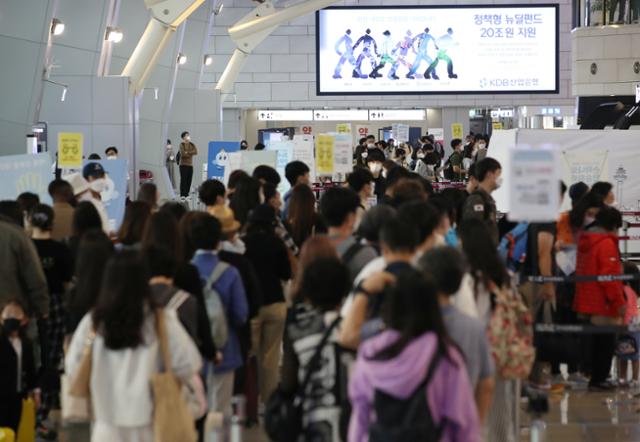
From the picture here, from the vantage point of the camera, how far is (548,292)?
9539 millimetres

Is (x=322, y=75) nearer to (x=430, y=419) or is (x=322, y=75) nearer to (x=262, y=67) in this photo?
(x=262, y=67)

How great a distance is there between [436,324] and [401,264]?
1018 millimetres

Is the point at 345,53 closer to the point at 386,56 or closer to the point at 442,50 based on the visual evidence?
the point at 386,56

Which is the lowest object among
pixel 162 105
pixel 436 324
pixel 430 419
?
pixel 430 419

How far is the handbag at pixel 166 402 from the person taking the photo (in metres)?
5.64

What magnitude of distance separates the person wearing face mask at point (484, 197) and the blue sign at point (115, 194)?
4.84 metres

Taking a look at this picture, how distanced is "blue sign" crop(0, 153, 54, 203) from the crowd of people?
268 centimetres

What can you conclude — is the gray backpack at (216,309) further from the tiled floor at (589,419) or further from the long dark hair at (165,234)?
the tiled floor at (589,419)

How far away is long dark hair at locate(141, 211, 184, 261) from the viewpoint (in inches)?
270

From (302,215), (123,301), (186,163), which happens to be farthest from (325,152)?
(186,163)

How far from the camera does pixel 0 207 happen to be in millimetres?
8984

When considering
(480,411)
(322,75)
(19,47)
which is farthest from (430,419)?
(322,75)

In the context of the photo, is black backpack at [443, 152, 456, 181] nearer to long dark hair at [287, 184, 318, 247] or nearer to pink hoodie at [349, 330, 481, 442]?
long dark hair at [287, 184, 318, 247]

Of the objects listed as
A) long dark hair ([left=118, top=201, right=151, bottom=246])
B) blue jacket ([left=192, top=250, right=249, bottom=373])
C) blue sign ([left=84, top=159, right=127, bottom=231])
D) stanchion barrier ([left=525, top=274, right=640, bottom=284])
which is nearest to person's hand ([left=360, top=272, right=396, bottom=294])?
blue jacket ([left=192, top=250, right=249, bottom=373])
